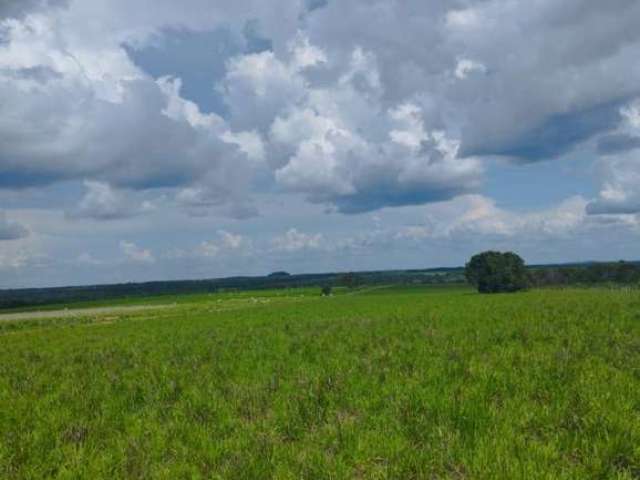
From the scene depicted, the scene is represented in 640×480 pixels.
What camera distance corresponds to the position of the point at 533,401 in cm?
809

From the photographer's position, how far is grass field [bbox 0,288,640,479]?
6145mm

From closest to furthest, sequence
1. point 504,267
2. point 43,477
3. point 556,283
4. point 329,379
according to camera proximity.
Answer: point 43,477, point 329,379, point 504,267, point 556,283

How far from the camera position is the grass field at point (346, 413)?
6145mm

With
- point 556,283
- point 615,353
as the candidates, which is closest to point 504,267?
point 556,283

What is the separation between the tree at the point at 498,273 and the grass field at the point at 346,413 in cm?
10520

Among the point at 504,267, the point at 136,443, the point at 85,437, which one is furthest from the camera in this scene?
the point at 504,267

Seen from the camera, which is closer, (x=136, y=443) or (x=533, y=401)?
(x=136, y=443)

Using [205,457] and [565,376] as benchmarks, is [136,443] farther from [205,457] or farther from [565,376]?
[565,376]

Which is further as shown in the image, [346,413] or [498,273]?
[498,273]

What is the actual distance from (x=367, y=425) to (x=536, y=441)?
95.7 inches

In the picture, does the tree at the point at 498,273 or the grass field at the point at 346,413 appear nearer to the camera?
the grass field at the point at 346,413

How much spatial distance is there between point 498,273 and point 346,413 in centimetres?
11355

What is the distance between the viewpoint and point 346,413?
328 inches

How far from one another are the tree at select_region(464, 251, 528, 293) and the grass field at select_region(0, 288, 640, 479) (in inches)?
4142
